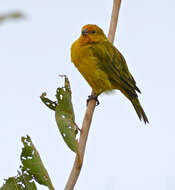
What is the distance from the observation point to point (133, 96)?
3939 mm

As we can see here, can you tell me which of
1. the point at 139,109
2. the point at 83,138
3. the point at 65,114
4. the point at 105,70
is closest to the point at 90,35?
the point at 105,70

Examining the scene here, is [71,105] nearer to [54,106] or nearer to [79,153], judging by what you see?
[54,106]

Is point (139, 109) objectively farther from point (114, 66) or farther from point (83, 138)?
point (83, 138)

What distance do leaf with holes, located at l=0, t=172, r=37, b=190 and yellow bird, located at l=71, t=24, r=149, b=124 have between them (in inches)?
93.5

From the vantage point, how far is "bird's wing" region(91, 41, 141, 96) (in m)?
3.83

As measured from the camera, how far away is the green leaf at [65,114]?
4.86ft

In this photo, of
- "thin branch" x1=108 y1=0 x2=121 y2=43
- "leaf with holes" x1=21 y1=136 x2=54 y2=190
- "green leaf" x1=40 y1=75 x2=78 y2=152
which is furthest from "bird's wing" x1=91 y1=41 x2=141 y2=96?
"leaf with holes" x1=21 y1=136 x2=54 y2=190

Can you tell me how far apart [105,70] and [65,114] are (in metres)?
2.36

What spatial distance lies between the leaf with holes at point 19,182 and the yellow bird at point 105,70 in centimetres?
238

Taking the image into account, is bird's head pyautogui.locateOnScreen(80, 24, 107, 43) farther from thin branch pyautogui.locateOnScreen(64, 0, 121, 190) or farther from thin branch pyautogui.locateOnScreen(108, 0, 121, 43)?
thin branch pyautogui.locateOnScreen(64, 0, 121, 190)

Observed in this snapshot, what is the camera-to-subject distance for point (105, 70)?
393 cm

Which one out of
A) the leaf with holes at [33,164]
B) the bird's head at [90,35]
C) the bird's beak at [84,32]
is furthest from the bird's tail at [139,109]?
the leaf with holes at [33,164]

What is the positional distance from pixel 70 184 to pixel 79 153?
19 cm

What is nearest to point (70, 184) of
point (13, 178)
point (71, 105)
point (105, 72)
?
point (13, 178)
